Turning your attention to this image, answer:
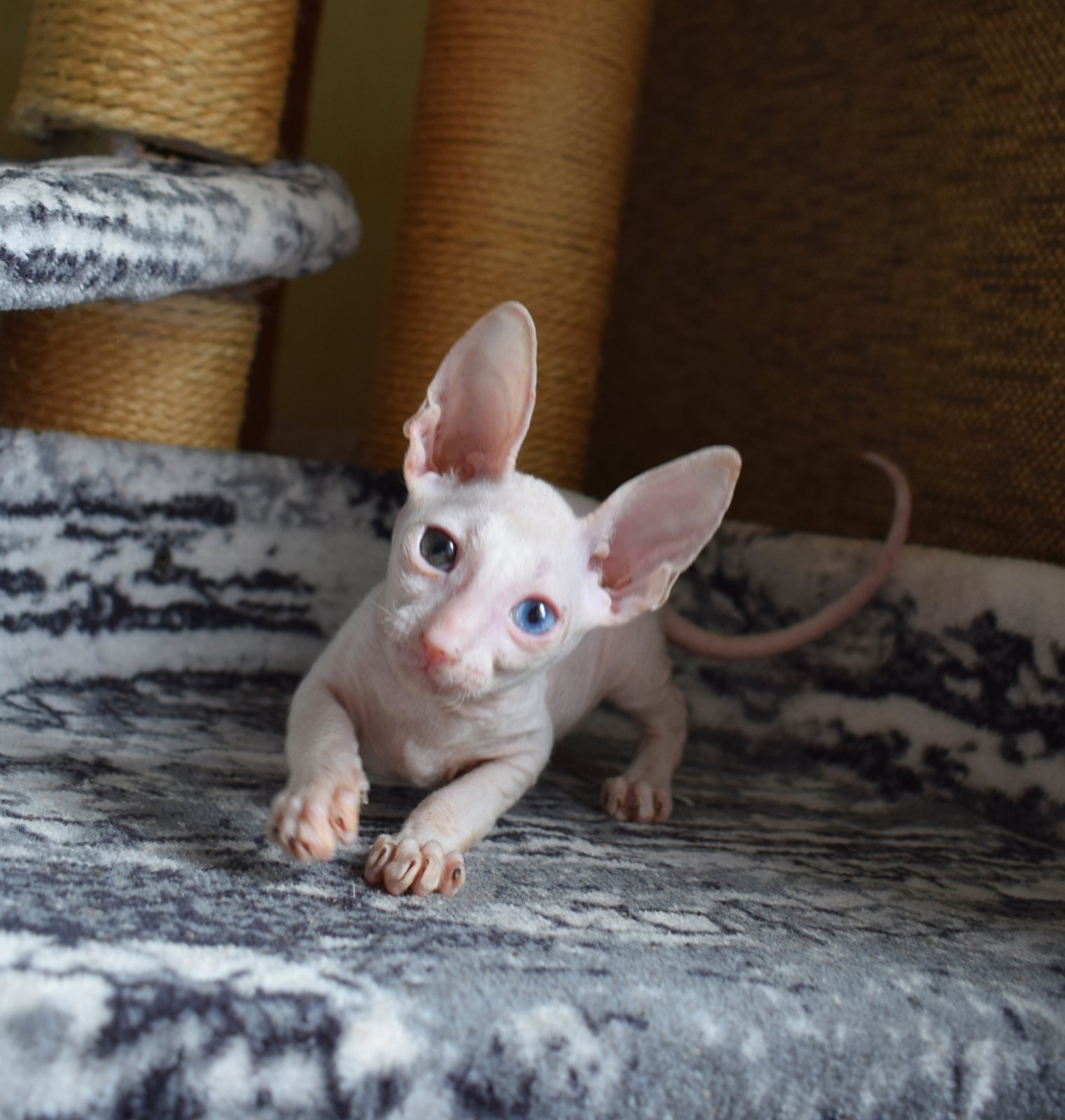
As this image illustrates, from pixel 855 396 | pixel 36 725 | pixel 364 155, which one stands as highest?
pixel 364 155

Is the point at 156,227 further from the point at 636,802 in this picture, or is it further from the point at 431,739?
the point at 636,802

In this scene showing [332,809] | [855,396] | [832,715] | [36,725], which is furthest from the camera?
[855,396]

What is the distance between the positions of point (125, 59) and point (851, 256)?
0.96m

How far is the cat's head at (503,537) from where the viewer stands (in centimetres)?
78

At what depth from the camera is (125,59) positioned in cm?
123

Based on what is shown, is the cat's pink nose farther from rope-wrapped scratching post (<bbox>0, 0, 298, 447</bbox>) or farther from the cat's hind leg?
rope-wrapped scratching post (<bbox>0, 0, 298, 447</bbox>)

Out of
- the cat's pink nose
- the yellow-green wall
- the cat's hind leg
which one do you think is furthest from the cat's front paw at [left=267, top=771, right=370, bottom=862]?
the yellow-green wall

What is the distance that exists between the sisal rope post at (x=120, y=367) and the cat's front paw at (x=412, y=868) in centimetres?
73

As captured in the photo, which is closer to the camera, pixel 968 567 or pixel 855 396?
pixel 968 567

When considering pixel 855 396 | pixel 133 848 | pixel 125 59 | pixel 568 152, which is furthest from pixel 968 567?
pixel 125 59

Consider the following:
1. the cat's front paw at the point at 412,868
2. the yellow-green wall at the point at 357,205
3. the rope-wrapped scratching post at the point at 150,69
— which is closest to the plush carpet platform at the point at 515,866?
the cat's front paw at the point at 412,868

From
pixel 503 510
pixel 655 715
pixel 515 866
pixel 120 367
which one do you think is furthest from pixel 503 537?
pixel 120 367

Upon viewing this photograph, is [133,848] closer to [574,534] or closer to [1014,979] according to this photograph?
[574,534]

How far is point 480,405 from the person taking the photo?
2.94 ft
